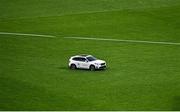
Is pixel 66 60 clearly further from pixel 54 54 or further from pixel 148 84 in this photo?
pixel 148 84

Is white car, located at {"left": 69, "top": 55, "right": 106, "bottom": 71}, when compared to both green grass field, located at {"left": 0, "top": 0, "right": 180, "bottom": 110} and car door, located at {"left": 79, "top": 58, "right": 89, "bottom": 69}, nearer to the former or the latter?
car door, located at {"left": 79, "top": 58, "right": 89, "bottom": 69}

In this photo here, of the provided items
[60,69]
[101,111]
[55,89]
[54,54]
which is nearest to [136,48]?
[54,54]

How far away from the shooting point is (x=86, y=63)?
69500 mm

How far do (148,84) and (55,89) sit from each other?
8408 millimetres

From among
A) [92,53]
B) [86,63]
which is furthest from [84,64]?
[92,53]

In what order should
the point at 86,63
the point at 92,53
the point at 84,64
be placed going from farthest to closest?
the point at 92,53 < the point at 84,64 < the point at 86,63

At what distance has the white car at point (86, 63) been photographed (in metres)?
69.1

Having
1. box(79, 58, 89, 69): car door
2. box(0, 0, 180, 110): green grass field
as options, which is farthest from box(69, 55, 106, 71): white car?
box(0, 0, 180, 110): green grass field

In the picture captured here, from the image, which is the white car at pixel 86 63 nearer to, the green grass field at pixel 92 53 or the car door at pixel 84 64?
the car door at pixel 84 64

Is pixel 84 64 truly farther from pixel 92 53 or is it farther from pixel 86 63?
pixel 92 53

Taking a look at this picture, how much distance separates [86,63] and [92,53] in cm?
1038

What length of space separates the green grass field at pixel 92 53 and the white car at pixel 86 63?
817 millimetres

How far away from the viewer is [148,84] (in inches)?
2486

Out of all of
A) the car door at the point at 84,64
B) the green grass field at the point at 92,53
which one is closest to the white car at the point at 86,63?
the car door at the point at 84,64
